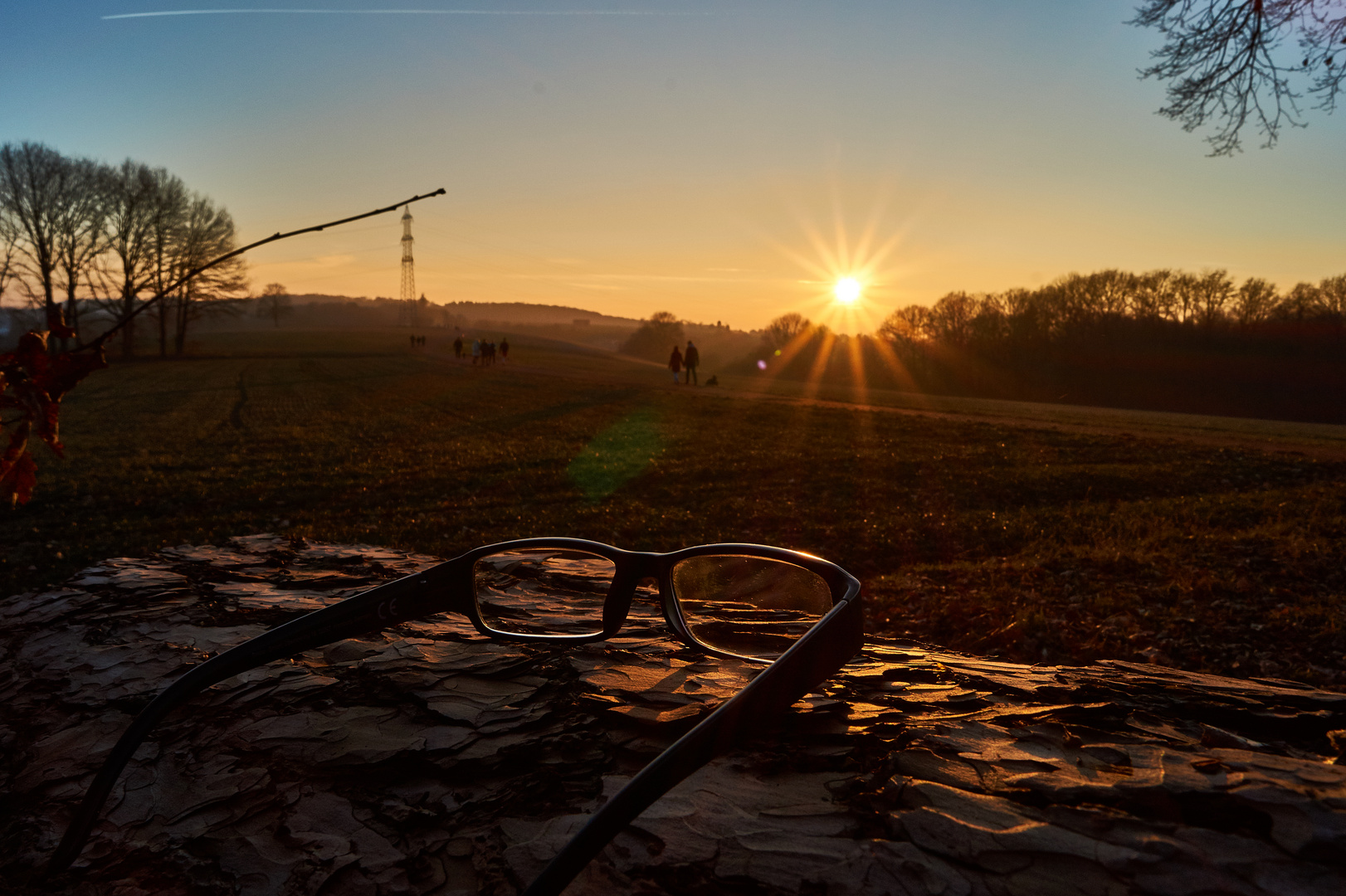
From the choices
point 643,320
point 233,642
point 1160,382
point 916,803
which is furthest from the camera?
point 643,320

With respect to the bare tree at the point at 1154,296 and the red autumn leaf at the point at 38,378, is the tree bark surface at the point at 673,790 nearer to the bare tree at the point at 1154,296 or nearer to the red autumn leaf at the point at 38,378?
the red autumn leaf at the point at 38,378

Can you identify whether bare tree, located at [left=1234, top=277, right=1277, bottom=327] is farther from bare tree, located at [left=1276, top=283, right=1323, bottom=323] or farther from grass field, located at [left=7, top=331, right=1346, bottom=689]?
grass field, located at [left=7, top=331, right=1346, bottom=689]

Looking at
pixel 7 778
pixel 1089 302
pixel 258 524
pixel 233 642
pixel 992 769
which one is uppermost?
pixel 1089 302

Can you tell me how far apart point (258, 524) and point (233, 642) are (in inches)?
341

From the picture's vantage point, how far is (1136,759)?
115 cm

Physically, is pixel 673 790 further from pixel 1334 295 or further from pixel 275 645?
pixel 1334 295

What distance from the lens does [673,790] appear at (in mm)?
1247

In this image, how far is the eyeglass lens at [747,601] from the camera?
188cm

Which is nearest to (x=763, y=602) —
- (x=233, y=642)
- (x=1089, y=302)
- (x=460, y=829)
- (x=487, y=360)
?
(x=460, y=829)

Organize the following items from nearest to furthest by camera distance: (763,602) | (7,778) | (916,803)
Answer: (916,803)
(7,778)
(763,602)

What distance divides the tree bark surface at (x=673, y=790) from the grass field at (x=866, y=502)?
3686 mm

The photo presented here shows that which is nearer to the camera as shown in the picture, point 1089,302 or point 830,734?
point 830,734

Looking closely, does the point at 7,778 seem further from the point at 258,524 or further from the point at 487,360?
the point at 487,360

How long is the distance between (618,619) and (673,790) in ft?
2.27
